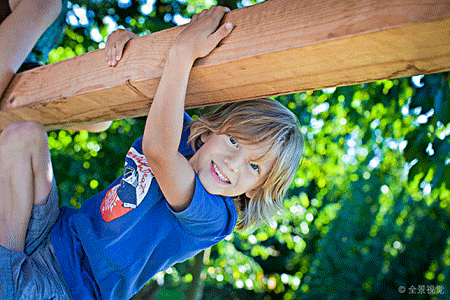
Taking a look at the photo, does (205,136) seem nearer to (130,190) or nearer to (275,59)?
(130,190)

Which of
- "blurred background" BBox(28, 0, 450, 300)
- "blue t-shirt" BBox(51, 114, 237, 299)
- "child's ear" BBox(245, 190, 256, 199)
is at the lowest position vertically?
"blurred background" BBox(28, 0, 450, 300)

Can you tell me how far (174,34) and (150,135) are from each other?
30cm

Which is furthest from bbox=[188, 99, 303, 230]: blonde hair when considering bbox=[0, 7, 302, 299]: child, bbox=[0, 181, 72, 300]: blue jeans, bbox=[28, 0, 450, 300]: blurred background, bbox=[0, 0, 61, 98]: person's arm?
bbox=[0, 0, 61, 98]: person's arm

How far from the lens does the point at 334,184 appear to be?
30.6 ft

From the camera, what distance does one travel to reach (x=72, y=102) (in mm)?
1492

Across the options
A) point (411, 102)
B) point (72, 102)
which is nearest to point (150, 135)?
point (72, 102)

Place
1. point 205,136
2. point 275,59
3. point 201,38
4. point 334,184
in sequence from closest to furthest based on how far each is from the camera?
point 275,59
point 201,38
point 205,136
point 334,184

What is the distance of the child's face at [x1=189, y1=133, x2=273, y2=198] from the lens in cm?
153

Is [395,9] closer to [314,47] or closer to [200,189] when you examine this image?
[314,47]

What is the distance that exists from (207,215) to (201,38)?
0.56 meters

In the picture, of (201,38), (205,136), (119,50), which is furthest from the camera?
(205,136)

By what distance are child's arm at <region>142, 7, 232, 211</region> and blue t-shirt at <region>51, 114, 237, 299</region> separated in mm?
182

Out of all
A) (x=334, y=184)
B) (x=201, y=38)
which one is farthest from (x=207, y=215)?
(x=334, y=184)

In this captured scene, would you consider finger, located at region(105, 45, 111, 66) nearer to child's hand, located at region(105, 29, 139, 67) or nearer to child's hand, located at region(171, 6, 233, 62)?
child's hand, located at region(105, 29, 139, 67)
